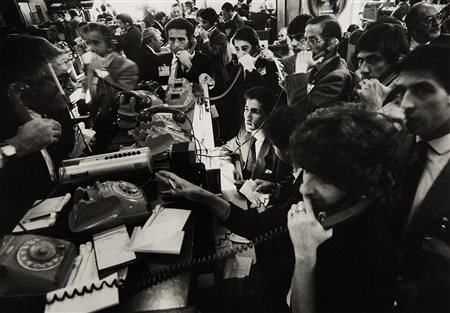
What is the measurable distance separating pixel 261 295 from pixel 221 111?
3.40 feet

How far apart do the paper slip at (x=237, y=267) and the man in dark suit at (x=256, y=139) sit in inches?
20.7

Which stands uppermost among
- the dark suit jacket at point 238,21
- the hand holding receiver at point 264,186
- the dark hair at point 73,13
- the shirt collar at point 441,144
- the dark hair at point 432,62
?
the dark hair at point 73,13

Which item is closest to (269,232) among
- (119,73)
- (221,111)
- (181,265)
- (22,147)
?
(181,265)

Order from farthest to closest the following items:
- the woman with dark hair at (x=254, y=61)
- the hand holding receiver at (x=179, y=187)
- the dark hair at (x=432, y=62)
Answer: the woman with dark hair at (x=254, y=61)
the hand holding receiver at (x=179, y=187)
the dark hair at (x=432, y=62)

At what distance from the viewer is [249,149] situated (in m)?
1.56

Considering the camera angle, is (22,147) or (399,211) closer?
(399,211)

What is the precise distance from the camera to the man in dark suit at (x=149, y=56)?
2.20 m

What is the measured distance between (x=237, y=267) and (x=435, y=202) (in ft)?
3.77

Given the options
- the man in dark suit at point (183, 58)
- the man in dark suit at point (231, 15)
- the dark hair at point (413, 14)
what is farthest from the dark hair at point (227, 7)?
the dark hair at point (413, 14)

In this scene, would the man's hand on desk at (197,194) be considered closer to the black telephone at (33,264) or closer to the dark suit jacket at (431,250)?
the black telephone at (33,264)

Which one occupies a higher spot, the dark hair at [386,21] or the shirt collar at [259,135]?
the dark hair at [386,21]

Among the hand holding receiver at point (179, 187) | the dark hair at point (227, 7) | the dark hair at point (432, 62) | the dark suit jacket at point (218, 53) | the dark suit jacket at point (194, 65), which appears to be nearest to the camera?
the dark hair at point (432, 62)

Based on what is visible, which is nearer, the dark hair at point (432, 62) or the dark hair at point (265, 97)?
the dark hair at point (432, 62)

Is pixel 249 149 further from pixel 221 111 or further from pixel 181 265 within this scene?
pixel 181 265
